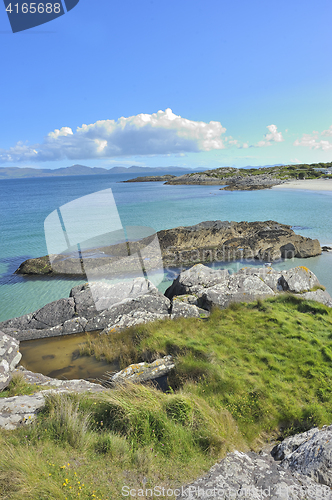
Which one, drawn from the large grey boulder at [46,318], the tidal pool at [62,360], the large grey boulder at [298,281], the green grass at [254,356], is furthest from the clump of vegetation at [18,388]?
the large grey boulder at [298,281]

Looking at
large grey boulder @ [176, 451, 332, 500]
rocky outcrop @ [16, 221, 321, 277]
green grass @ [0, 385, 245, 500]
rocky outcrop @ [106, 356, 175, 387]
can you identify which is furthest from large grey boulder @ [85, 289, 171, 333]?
rocky outcrop @ [16, 221, 321, 277]

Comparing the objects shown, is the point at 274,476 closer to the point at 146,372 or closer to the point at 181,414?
the point at 181,414

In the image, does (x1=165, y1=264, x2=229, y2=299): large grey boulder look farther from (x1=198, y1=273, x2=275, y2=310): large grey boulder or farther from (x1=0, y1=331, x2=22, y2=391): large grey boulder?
(x1=0, y1=331, x2=22, y2=391): large grey boulder

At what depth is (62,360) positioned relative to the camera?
29.9 ft

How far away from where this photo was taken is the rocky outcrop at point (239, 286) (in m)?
11.7

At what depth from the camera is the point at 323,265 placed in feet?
70.5

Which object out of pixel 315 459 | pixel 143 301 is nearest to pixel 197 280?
pixel 143 301

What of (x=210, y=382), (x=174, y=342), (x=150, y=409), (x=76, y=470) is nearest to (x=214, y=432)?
(x=150, y=409)

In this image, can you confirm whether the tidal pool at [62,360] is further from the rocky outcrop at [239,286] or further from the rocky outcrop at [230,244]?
the rocky outcrop at [230,244]

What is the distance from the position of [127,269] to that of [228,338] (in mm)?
14244

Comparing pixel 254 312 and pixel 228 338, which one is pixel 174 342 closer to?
pixel 228 338

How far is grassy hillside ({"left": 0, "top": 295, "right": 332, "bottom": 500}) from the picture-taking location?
3398 mm

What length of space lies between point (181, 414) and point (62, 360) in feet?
19.5

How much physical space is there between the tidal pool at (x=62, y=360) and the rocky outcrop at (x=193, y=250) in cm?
1019
